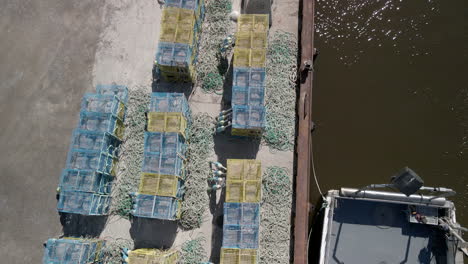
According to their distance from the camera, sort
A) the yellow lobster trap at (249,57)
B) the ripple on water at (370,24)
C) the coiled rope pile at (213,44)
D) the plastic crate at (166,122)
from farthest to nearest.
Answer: the ripple on water at (370,24) < the coiled rope pile at (213,44) < the yellow lobster trap at (249,57) < the plastic crate at (166,122)

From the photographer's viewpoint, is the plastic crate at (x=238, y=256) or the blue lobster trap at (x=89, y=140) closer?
the plastic crate at (x=238, y=256)

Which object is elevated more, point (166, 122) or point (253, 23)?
point (253, 23)

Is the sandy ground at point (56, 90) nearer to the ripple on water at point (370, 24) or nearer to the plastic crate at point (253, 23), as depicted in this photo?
the plastic crate at point (253, 23)

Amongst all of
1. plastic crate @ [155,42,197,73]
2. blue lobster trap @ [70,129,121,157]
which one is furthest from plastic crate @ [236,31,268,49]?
blue lobster trap @ [70,129,121,157]

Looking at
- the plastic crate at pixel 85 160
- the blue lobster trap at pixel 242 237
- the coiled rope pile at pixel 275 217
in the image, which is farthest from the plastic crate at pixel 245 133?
the plastic crate at pixel 85 160

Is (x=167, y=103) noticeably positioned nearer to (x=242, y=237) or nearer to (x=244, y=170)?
(x=244, y=170)

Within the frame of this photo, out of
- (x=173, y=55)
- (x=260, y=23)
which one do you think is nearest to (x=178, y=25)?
(x=173, y=55)

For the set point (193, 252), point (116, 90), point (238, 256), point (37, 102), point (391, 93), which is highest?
point (391, 93)
